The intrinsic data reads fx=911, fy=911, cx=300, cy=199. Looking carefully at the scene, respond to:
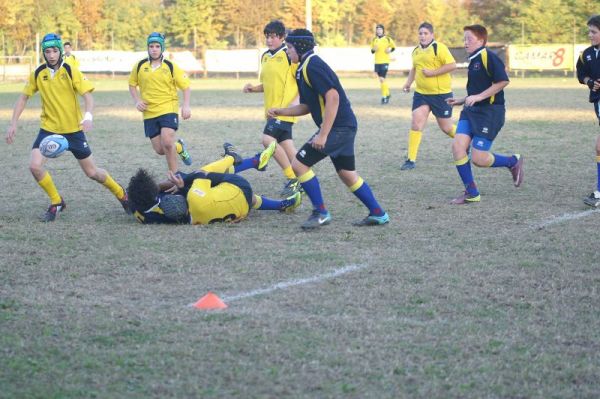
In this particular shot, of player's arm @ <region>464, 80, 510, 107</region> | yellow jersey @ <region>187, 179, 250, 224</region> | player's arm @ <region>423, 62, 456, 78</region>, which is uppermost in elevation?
player's arm @ <region>423, 62, 456, 78</region>

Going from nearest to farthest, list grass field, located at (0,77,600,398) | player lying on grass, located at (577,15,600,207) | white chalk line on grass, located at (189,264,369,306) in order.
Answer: grass field, located at (0,77,600,398), white chalk line on grass, located at (189,264,369,306), player lying on grass, located at (577,15,600,207)

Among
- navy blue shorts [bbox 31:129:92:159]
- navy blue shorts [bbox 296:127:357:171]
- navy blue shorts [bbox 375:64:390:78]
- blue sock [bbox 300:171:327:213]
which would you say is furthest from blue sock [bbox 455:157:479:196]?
navy blue shorts [bbox 375:64:390:78]

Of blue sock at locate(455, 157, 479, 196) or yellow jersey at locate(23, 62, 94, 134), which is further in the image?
blue sock at locate(455, 157, 479, 196)

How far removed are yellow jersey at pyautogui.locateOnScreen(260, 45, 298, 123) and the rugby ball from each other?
280 cm

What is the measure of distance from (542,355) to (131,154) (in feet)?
35.5

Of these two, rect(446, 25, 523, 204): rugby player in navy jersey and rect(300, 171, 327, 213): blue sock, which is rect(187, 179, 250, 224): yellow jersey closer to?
rect(300, 171, 327, 213): blue sock

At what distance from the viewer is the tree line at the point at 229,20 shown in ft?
199

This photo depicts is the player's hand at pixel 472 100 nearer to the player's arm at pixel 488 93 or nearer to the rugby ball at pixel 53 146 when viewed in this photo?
the player's arm at pixel 488 93

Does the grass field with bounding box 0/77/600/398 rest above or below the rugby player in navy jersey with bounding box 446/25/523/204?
below

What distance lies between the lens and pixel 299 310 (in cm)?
590

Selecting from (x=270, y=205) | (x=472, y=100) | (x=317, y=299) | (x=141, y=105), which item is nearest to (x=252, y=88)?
(x=141, y=105)

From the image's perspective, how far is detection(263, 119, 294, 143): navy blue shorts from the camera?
10727 mm

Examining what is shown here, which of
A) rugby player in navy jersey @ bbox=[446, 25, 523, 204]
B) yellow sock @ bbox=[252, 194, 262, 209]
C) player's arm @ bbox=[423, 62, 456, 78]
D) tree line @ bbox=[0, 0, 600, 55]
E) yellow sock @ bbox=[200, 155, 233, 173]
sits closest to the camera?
yellow sock @ bbox=[252, 194, 262, 209]

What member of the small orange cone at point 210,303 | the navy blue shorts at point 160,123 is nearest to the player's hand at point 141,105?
the navy blue shorts at point 160,123
